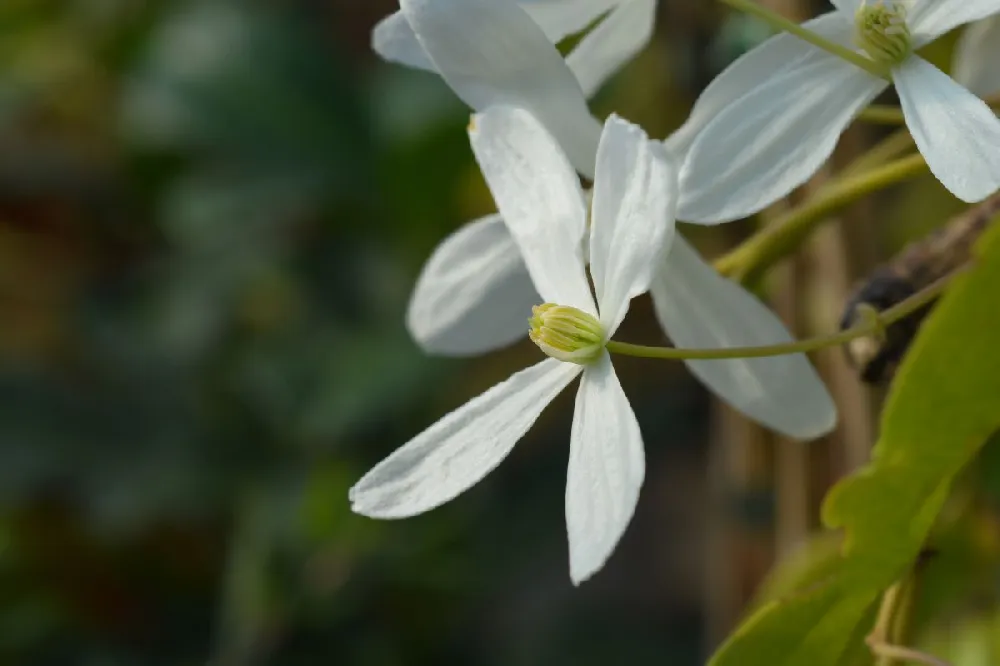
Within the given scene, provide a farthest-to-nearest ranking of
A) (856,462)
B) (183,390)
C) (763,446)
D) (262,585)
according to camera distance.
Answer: (183,390) < (262,585) < (763,446) < (856,462)

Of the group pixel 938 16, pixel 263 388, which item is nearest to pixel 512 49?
pixel 938 16

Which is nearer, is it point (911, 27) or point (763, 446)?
point (911, 27)

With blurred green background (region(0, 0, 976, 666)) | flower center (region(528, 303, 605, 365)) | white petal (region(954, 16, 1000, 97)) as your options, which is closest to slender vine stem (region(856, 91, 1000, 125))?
white petal (region(954, 16, 1000, 97))

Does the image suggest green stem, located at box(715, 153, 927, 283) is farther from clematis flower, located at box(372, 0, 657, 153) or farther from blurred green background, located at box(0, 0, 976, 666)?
blurred green background, located at box(0, 0, 976, 666)

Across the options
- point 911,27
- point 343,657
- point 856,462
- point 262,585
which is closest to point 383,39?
point 911,27

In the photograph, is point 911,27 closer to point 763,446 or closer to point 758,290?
point 758,290

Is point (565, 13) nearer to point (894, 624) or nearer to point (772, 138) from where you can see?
point (772, 138)
